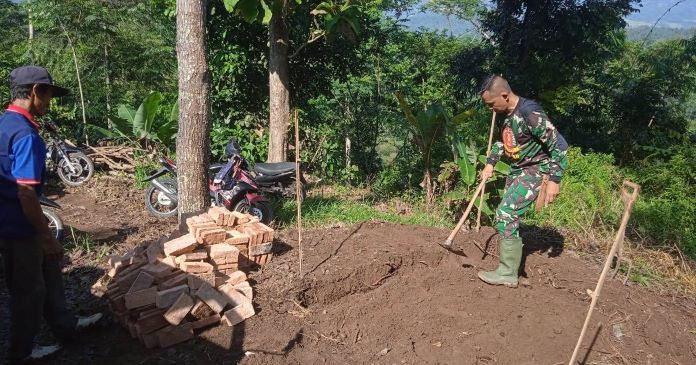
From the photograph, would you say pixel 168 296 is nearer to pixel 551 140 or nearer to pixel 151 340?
pixel 151 340

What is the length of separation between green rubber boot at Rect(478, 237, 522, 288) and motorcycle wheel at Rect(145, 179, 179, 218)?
175 inches

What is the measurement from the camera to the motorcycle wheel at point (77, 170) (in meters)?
8.14

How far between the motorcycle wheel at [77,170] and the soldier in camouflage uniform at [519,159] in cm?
689

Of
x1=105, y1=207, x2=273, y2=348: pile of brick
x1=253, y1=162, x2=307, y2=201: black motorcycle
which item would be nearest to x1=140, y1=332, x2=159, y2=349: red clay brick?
x1=105, y1=207, x2=273, y2=348: pile of brick

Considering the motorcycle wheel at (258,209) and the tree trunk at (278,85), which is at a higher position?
the tree trunk at (278,85)

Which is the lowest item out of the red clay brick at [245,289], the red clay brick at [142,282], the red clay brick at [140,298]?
the red clay brick at [245,289]

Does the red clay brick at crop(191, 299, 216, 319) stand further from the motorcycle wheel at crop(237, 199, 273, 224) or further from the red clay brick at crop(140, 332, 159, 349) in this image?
the motorcycle wheel at crop(237, 199, 273, 224)

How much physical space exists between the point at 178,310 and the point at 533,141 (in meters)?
3.34

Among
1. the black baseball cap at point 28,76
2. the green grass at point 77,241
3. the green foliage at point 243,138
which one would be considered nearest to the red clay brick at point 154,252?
the green grass at point 77,241

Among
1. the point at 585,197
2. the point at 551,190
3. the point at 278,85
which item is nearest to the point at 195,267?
the point at 551,190

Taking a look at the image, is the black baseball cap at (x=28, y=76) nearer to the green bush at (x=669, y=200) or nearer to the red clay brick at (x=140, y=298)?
the red clay brick at (x=140, y=298)

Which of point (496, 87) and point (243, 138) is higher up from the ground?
point (496, 87)

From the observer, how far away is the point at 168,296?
3607 mm

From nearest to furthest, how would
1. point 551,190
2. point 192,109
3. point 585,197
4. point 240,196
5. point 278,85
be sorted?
point 551,190, point 192,109, point 240,196, point 585,197, point 278,85
